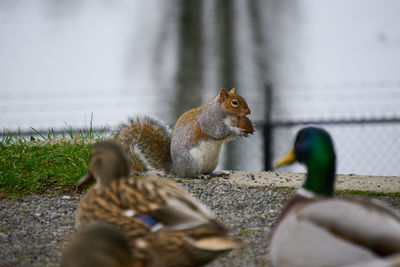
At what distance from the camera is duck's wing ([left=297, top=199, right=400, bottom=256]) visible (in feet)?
6.97

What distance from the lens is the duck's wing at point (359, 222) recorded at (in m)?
2.12

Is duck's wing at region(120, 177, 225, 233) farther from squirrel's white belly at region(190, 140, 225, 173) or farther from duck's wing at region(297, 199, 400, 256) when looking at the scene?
squirrel's white belly at region(190, 140, 225, 173)

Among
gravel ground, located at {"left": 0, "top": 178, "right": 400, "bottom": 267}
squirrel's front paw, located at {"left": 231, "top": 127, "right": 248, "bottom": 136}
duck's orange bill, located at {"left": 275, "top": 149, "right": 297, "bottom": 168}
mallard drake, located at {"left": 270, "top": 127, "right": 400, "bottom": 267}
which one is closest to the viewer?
mallard drake, located at {"left": 270, "top": 127, "right": 400, "bottom": 267}

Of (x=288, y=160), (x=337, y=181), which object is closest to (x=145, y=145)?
(x=337, y=181)

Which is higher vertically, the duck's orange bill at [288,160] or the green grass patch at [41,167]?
the duck's orange bill at [288,160]

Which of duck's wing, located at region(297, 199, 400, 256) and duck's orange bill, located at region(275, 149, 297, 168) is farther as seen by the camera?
duck's orange bill, located at region(275, 149, 297, 168)

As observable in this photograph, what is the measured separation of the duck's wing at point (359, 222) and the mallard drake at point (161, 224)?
0.41 meters

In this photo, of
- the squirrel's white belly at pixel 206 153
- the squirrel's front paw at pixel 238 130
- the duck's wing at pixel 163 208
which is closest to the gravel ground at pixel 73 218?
the squirrel's white belly at pixel 206 153

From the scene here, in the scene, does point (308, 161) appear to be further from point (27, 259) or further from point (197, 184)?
point (197, 184)

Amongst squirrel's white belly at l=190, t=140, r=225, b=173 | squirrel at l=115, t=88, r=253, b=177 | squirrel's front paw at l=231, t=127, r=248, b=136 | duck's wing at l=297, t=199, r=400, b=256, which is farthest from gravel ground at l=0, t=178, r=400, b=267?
duck's wing at l=297, t=199, r=400, b=256

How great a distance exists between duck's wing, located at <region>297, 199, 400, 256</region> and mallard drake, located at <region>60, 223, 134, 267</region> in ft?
2.76

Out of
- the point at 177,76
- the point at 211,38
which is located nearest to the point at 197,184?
the point at 177,76

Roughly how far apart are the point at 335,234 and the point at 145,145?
3.81 meters

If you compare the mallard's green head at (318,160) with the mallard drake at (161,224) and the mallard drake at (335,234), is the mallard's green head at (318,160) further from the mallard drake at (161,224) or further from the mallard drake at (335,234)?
the mallard drake at (161,224)
